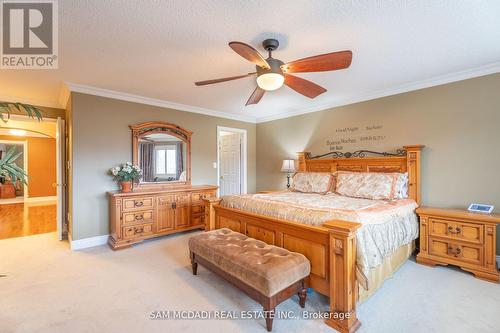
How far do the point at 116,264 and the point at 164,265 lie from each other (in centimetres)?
64

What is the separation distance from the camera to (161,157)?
14.6 feet

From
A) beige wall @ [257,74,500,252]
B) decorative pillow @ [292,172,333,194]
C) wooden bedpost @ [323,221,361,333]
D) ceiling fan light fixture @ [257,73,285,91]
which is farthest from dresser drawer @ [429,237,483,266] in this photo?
ceiling fan light fixture @ [257,73,285,91]

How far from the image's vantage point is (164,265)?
300 cm

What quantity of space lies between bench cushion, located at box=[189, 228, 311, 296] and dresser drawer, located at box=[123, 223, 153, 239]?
173 cm

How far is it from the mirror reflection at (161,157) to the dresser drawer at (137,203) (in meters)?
0.56

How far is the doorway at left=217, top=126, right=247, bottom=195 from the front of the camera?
5.87m

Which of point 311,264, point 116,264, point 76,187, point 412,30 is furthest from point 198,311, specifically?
point 412,30

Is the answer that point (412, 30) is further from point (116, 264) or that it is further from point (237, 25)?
point (116, 264)

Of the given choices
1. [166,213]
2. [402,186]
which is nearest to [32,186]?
[166,213]

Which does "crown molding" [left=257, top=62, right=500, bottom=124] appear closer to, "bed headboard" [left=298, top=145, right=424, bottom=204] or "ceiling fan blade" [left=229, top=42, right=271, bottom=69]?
"bed headboard" [left=298, top=145, right=424, bottom=204]

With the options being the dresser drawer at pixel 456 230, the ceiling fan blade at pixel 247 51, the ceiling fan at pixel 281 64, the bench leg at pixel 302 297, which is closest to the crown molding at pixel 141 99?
the ceiling fan at pixel 281 64

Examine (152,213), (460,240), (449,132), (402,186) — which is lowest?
(460,240)

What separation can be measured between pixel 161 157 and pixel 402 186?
4.10 metres

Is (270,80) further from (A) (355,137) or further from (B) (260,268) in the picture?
(A) (355,137)
